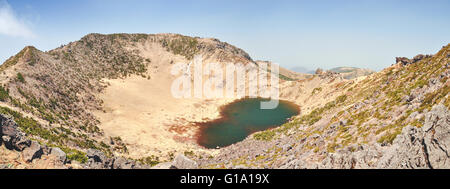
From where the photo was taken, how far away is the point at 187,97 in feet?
362

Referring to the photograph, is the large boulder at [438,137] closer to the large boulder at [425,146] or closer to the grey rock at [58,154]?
the large boulder at [425,146]

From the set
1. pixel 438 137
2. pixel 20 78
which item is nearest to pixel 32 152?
pixel 438 137

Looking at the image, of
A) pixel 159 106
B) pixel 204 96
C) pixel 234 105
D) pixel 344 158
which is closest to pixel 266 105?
pixel 234 105

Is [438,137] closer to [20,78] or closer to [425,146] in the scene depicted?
[425,146]

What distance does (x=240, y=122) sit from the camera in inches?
3083

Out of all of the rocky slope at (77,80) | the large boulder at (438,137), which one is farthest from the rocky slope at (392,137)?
the rocky slope at (77,80)

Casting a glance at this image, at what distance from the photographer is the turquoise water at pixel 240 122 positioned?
63275mm

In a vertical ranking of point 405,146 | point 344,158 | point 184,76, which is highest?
point 184,76

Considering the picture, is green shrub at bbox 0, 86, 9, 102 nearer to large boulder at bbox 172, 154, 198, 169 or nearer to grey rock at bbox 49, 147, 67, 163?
grey rock at bbox 49, 147, 67, 163

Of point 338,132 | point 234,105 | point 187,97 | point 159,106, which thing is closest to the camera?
point 338,132

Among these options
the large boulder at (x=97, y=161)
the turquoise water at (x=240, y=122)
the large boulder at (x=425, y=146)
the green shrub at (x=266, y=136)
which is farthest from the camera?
the turquoise water at (x=240, y=122)

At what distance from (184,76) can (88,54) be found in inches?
2036
